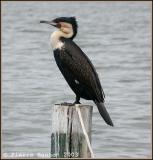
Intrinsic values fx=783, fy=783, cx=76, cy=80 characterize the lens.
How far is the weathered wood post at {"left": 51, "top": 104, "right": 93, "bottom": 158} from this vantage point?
6.30m

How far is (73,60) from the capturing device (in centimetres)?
708

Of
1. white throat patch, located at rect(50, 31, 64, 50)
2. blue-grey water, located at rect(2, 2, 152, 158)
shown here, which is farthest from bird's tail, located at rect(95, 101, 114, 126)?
blue-grey water, located at rect(2, 2, 152, 158)

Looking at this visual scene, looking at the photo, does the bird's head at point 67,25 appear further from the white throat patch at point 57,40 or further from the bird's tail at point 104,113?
the bird's tail at point 104,113

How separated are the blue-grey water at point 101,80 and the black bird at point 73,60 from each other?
1.96 metres

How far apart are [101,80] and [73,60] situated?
25.1 ft

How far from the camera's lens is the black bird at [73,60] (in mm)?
6965

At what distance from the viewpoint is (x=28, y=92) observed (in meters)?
13.4

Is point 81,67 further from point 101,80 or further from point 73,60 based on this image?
point 101,80

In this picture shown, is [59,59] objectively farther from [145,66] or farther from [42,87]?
[145,66]

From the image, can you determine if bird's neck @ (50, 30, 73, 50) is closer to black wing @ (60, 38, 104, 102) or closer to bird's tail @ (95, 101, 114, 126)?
black wing @ (60, 38, 104, 102)

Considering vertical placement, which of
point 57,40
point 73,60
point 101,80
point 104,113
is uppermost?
point 57,40

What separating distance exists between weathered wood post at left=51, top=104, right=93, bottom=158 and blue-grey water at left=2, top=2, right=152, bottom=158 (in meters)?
2.47

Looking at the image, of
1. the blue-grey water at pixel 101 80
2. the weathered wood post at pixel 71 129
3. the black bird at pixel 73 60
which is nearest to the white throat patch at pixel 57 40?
the black bird at pixel 73 60

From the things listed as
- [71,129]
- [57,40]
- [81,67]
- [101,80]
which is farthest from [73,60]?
[101,80]
